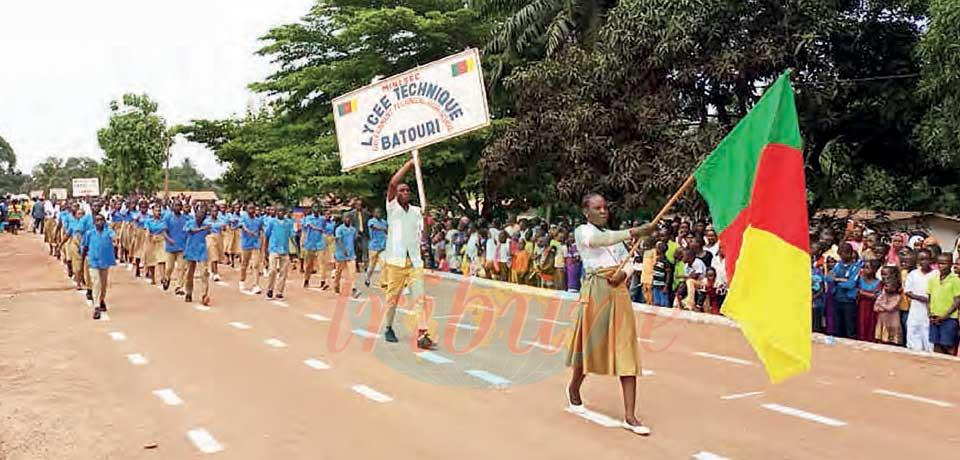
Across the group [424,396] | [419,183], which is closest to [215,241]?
[419,183]

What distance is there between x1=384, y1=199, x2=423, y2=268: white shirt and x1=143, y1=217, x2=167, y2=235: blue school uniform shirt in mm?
7136

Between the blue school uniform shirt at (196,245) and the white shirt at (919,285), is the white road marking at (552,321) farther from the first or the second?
the blue school uniform shirt at (196,245)

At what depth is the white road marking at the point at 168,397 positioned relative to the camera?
7.34m

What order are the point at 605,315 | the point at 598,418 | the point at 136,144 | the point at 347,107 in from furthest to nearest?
1. the point at 136,144
2. the point at 347,107
3. the point at 598,418
4. the point at 605,315

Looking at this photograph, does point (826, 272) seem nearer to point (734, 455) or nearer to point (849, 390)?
point (849, 390)

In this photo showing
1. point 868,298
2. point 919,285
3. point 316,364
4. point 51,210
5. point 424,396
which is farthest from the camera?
point 51,210

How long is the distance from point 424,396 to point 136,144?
43.2 meters

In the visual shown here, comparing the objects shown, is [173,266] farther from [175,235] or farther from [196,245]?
[196,245]

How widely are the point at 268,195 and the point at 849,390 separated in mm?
29869

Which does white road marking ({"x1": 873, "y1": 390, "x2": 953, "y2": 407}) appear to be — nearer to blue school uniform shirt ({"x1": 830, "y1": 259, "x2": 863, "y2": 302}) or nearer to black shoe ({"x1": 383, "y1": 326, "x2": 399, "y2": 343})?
blue school uniform shirt ({"x1": 830, "y1": 259, "x2": 863, "y2": 302})

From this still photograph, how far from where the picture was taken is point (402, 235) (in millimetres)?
9602

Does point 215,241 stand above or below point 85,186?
below

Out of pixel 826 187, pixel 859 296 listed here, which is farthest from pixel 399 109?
pixel 826 187

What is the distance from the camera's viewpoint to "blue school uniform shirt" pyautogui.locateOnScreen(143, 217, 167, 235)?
15467 millimetres
